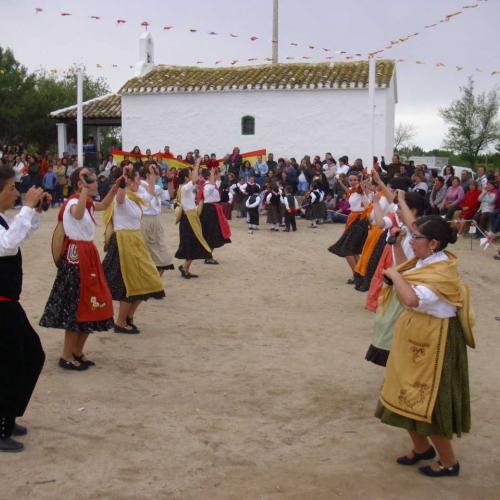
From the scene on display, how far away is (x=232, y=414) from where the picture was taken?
5363 mm

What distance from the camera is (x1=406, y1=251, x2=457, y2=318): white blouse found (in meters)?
4.10

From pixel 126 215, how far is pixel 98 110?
21.9 metres

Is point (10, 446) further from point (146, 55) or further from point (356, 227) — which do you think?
point (146, 55)

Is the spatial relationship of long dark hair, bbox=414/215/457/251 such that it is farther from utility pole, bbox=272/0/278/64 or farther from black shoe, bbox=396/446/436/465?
utility pole, bbox=272/0/278/64

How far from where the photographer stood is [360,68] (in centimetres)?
2484

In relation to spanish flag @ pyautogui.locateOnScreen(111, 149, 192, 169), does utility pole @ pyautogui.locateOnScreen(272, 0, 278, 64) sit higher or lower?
higher

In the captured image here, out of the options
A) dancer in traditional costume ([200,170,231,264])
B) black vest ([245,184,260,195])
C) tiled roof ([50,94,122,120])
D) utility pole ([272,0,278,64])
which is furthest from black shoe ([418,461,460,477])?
utility pole ([272,0,278,64])

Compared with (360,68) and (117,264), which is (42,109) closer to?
(360,68)

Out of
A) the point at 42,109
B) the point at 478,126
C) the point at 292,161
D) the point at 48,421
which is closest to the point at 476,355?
the point at 48,421

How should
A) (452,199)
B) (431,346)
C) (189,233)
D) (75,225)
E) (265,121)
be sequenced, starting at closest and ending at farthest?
(431,346)
(75,225)
(189,233)
(452,199)
(265,121)

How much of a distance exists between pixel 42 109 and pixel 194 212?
28.4 meters

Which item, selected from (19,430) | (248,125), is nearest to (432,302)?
(19,430)

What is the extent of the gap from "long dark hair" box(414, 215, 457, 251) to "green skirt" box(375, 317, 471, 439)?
45cm

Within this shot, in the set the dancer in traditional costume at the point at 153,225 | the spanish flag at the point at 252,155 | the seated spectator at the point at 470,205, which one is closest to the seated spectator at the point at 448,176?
the seated spectator at the point at 470,205
